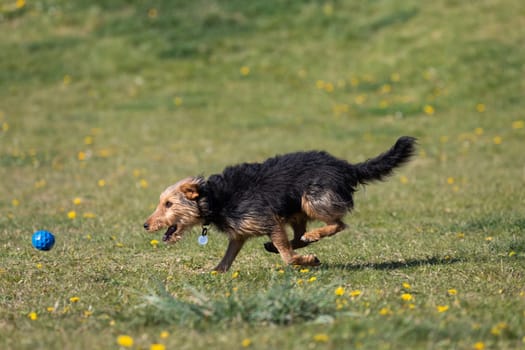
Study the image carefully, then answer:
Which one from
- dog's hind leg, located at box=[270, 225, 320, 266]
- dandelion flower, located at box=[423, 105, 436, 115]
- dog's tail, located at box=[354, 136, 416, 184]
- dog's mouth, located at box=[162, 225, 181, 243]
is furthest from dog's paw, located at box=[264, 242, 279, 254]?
dandelion flower, located at box=[423, 105, 436, 115]

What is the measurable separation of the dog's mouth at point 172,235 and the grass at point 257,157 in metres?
0.27

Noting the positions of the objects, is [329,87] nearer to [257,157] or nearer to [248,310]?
[257,157]

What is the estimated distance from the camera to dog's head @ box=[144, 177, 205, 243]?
7.03 meters

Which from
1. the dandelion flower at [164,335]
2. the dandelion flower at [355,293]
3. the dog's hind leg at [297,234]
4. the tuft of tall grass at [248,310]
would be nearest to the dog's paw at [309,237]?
the dog's hind leg at [297,234]

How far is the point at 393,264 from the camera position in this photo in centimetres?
719

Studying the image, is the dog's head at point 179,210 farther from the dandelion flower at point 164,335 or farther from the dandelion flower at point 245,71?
the dandelion flower at point 245,71

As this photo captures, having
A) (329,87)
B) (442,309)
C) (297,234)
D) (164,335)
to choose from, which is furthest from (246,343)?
(329,87)

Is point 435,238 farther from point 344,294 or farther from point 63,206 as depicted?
point 63,206

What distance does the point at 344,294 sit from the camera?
5.66 m

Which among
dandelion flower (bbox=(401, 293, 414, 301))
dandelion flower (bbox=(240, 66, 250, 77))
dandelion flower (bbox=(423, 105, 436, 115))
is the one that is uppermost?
dandelion flower (bbox=(240, 66, 250, 77))

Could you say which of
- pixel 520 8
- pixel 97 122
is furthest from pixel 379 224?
pixel 520 8

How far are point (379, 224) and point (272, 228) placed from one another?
2.76 meters

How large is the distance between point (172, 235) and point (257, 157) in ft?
21.8

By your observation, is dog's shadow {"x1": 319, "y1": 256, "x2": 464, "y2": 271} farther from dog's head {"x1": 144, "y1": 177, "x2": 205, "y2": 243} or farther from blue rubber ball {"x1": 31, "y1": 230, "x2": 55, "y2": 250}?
blue rubber ball {"x1": 31, "y1": 230, "x2": 55, "y2": 250}
